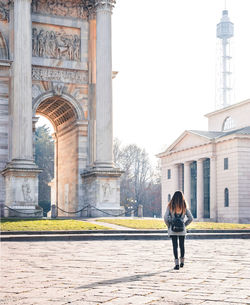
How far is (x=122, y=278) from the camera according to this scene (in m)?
10.2

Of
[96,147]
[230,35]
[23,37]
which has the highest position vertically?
[230,35]

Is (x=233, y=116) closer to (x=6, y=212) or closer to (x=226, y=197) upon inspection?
(x=226, y=197)

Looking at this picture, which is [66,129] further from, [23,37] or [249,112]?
[249,112]

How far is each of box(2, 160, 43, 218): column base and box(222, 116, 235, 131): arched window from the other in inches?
2077

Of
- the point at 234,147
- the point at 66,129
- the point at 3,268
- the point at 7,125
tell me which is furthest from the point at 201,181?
the point at 3,268

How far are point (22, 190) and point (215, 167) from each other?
135 ft

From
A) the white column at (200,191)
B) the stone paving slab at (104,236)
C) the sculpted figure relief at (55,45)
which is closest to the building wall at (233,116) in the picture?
the white column at (200,191)

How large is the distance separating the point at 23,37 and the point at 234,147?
36908 millimetres

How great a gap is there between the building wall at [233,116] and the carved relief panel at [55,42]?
140 ft

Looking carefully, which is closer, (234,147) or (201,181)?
(234,147)

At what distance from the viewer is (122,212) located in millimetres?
34969

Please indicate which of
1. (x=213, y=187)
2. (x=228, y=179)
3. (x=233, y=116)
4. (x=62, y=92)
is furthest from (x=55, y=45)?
(x=233, y=116)

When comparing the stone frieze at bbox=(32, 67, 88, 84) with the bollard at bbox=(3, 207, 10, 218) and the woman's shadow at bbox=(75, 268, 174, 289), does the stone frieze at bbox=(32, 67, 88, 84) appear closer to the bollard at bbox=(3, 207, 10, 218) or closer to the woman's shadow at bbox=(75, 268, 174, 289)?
the bollard at bbox=(3, 207, 10, 218)

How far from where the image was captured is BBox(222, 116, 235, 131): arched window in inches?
3250
